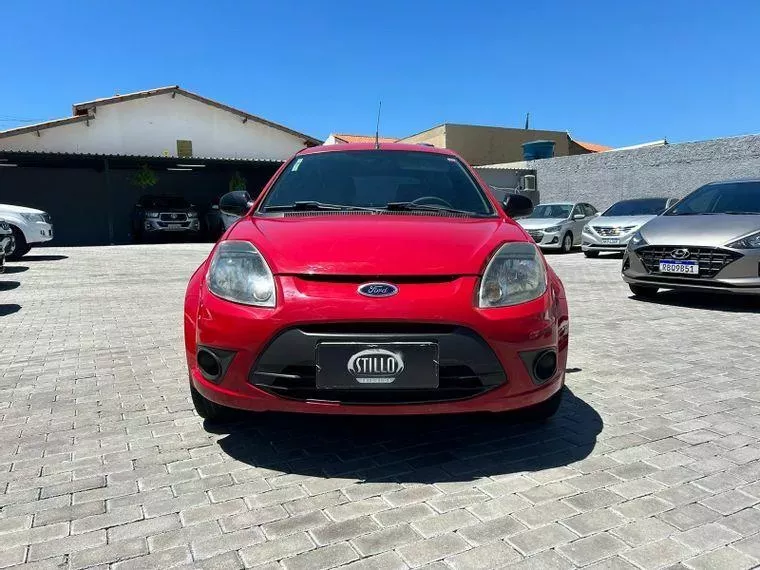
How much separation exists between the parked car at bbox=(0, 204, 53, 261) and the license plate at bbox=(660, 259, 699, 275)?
11.9 meters

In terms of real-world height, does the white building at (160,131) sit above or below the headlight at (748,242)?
above

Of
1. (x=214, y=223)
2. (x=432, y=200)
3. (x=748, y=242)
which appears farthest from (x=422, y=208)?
(x=214, y=223)

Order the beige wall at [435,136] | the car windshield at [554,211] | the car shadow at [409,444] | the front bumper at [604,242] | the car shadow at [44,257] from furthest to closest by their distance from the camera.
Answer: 1. the beige wall at [435,136]
2. the car windshield at [554,211]
3. the car shadow at [44,257]
4. the front bumper at [604,242]
5. the car shadow at [409,444]

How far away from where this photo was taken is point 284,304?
233 centimetres

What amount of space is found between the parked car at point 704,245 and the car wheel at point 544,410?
4182mm

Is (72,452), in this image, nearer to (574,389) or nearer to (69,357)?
(69,357)

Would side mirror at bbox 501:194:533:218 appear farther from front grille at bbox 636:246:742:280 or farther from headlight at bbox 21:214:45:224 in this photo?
headlight at bbox 21:214:45:224

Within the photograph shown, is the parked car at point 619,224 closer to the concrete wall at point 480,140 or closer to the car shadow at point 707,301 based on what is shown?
the car shadow at point 707,301

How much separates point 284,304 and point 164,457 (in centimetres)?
101

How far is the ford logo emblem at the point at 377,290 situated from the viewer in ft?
7.61

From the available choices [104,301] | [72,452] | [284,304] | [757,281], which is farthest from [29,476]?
[757,281]

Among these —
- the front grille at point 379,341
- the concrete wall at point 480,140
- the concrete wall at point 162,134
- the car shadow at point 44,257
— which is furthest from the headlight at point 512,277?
the concrete wall at point 480,140

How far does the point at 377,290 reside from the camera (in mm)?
2332

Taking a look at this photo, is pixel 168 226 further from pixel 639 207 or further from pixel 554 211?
pixel 639 207
